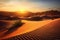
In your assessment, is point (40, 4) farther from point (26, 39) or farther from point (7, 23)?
point (26, 39)

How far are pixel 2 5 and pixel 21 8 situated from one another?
1439 millimetres

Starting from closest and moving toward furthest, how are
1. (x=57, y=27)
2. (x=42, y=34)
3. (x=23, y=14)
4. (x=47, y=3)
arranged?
(x=42, y=34)
(x=57, y=27)
(x=47, y=3)
(x=23, y=14)

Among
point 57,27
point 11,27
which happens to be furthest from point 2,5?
point 57,27

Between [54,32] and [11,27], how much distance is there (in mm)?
3881

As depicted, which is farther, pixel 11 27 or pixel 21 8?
pixel 21 8

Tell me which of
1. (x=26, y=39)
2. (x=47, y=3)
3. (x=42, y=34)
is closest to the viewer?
(x=26, y=39)

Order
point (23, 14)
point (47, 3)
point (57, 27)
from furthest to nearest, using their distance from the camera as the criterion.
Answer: point (23, 14), point (47, 3), point (57, 27)

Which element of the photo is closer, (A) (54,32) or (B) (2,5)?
(A) (54,32)

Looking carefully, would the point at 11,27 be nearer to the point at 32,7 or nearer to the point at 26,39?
the point at 32,7

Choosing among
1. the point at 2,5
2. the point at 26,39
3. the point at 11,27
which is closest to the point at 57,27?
the point at 26,39

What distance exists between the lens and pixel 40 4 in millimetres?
15617

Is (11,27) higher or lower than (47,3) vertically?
lower

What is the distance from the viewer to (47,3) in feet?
51.2

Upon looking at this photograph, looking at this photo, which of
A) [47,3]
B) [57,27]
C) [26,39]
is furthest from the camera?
[47,3]
